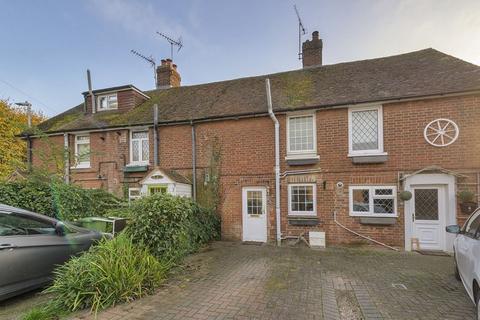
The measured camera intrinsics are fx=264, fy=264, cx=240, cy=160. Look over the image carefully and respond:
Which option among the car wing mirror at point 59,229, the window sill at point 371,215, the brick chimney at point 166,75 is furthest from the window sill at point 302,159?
the brick chimney at point 166,75

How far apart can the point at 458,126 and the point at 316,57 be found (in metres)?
6.91

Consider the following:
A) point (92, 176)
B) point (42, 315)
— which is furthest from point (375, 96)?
point (92, 176)

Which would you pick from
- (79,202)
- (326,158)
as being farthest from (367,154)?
(79,202)

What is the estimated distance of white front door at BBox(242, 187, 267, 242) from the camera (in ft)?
32.2

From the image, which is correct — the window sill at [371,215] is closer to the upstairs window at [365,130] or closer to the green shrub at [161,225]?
the upstairs window at [365,130]

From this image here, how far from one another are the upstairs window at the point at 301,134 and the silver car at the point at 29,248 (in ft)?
23.3

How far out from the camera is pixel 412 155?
8391mm

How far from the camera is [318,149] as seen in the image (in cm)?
938

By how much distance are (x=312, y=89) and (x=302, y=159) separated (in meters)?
3.15

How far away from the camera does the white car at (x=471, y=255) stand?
364cm

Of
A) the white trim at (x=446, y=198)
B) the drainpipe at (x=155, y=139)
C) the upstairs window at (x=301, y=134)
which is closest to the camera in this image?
the white trim at (x=446, y=198)

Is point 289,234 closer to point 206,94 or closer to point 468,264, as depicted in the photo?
point 468,264

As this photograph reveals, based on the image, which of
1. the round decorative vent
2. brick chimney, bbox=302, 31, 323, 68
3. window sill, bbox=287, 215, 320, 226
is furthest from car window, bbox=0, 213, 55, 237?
brick chimney, bbox=302, 31, 323, 68

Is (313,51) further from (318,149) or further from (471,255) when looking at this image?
(471,255)
